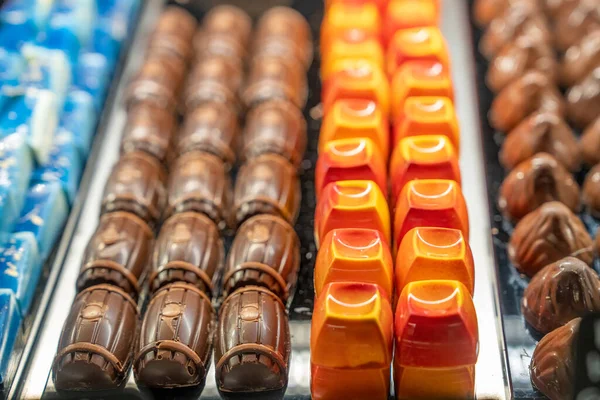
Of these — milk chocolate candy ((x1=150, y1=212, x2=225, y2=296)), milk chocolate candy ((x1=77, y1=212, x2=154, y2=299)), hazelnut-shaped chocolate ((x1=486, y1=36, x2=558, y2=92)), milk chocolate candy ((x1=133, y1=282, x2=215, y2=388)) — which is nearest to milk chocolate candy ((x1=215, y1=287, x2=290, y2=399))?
milk chocolate candy ((x1=133, y1=282, x2=215, y2=388))

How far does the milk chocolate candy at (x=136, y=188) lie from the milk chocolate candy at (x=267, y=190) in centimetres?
18

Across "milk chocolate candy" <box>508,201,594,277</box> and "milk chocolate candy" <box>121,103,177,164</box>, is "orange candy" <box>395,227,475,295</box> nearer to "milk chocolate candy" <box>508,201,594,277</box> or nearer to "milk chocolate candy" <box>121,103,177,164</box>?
A: "milk chocolate candy" <box>508,201,594,277</box>

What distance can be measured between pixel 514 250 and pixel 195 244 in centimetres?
66

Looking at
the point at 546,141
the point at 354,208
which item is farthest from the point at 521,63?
the point at 354,208

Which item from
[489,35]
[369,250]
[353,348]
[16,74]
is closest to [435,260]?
[369,250]

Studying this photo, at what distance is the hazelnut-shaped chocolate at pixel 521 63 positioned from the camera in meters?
2.20

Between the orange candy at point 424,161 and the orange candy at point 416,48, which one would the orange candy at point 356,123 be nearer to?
the orange candy at point 424,161

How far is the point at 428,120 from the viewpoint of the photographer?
193 cm

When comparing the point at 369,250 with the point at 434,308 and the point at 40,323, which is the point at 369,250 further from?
the point at 40,323

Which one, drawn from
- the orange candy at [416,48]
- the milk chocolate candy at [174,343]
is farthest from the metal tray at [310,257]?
the orange candy at [416,48]

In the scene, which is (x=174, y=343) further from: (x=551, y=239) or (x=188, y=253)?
(x=551, y=239)

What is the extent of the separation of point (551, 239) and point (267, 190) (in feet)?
1.98

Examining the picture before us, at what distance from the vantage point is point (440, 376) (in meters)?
1.49

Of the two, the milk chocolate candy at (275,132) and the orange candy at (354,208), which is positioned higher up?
the milk chocolate candy at (275,132)
